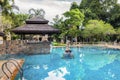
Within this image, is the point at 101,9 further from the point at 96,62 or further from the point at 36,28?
the point at 96,62

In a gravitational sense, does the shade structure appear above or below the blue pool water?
above

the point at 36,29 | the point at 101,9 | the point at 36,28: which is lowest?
the point at 36,29

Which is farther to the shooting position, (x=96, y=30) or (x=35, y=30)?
(x=96, y=30)

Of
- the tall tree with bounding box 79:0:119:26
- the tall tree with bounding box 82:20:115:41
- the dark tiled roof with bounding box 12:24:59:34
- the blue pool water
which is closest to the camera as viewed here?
the blue pool water

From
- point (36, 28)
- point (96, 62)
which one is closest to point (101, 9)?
point (36, 28)

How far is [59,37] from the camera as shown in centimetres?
5091

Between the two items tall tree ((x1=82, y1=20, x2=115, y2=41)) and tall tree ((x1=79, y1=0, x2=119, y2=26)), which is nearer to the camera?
tall tree ((x1=82, y1=20, x2=115, y2=41))

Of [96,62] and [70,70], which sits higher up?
[70,70]

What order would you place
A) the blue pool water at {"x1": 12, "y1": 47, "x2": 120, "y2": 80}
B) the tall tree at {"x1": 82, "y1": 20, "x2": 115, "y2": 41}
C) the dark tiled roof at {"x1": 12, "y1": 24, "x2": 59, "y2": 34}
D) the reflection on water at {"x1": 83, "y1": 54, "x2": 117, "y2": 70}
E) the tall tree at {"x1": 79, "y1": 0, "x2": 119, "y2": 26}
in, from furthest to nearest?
the tall tree at {"x1": 79, "y1": 0, "x2": 119, "y2": 26}
the tall tree at {"x1": 82, "y1": 20, "x2": 115, "y2": 41}
the dark tiled roof at {"x1": 12, "y1": 24, "x2": 59, "y2": 34}
the reflection on water at {"x1": 83, "y1": 54, "x2": 117, "y2": 70}
the blue pool water at {"x1": 12, "y1": 47, "x2": 120, "y2": 80}

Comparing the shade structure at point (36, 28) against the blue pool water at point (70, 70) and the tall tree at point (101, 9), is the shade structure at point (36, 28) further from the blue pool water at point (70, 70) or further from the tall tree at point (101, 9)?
the tall tree at point (101, 9)

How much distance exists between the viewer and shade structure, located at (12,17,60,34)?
2825cm

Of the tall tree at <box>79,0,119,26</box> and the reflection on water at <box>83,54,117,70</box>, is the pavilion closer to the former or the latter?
the reflection on water at <box>83,54,117,70</box>

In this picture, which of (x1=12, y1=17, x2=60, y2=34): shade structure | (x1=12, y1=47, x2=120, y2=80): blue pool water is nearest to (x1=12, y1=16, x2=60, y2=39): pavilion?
(x1=12, y1=17, x2=60, y2=34): shade structure

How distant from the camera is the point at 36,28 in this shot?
94.2 ft
